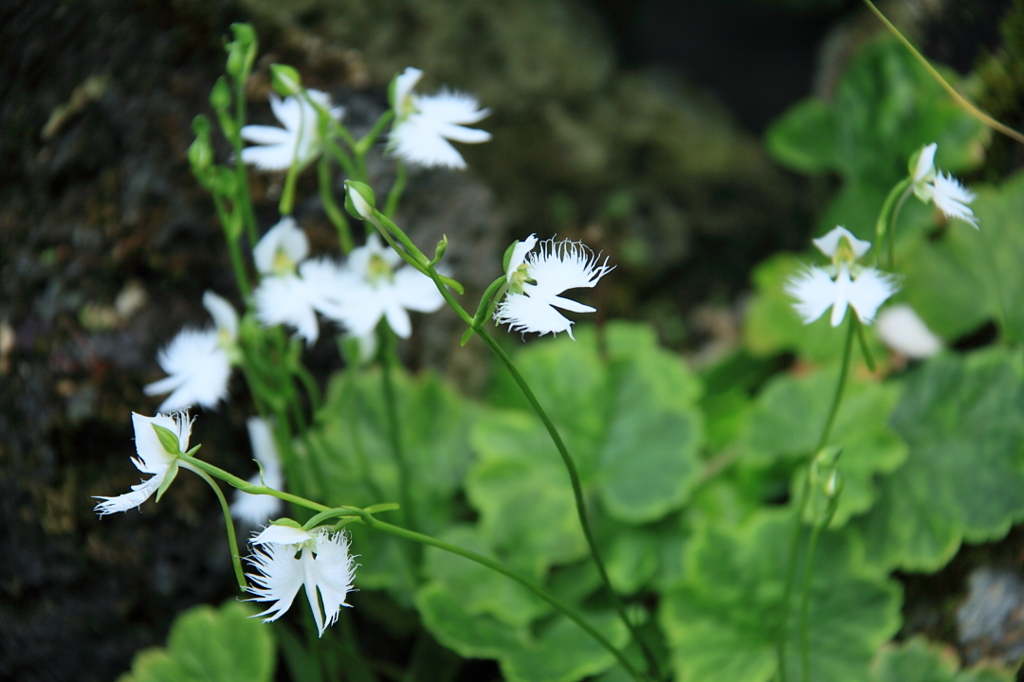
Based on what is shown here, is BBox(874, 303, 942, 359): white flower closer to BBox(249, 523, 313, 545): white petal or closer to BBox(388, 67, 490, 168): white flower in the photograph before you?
BBox(388, 67, 490, 168): white flower

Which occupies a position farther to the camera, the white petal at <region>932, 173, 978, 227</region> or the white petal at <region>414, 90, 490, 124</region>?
the white petal at <region>414, 90, 490, 124</region>

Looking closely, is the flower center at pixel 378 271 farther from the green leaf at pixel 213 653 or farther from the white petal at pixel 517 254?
the green leaf at pixel 213 653

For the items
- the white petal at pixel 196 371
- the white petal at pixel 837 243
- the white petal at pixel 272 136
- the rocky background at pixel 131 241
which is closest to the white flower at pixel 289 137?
the white petal at pixel 272 136

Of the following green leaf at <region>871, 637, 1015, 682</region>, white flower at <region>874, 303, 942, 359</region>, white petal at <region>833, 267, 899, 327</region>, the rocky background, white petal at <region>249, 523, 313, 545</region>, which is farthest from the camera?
white flower at <region>874, 303, 942, 359</region>

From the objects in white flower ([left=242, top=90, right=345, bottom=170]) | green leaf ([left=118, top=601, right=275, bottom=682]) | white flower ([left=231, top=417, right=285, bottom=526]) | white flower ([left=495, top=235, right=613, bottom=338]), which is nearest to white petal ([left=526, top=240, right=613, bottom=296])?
white flower ([left=495, top=235, right=613, bottom=338])

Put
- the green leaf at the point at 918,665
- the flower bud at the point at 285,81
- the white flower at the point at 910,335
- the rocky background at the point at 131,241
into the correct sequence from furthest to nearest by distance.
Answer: the white flower at the point at 910,335
the rocky background at the point at 131,241
the green leaf at the point at 918,665
the flower bud at the point at 285,81

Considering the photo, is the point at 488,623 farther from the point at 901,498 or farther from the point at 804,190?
the point at 804,190
